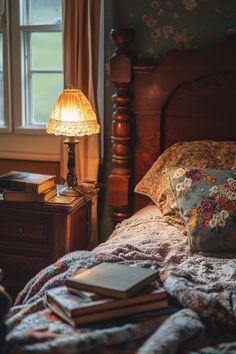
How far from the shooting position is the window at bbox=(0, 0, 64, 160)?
2982 mm

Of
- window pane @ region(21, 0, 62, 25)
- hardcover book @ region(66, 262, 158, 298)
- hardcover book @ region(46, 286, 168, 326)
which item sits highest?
window pane @ region(21, 0, 62, 25)

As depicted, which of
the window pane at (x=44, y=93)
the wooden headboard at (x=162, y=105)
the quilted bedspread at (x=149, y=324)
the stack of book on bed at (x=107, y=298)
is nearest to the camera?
the quilted bedspread at (x=149, y=324)

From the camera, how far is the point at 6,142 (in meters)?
3.11

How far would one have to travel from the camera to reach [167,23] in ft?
8.91

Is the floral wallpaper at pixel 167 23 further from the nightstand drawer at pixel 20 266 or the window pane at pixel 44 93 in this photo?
the nightstand drawer at pixel 20 266

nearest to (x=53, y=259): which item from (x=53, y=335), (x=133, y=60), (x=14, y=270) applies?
(x=14, y=270)

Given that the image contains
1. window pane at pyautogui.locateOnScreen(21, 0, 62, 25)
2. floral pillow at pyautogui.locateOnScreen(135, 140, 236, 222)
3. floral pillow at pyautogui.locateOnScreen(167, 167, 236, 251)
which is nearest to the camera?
floral pillow at pyautogui.locateOnScreen(167, 167, 236, 251)

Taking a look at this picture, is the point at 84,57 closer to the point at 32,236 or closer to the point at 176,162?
the point at 176,162

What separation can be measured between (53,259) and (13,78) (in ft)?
3.76

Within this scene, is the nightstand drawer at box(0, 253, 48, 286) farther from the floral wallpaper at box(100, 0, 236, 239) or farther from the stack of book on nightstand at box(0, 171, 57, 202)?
the floral wallpaper at box(100, 0, 236, 239)

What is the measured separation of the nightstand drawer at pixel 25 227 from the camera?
8.13 feet

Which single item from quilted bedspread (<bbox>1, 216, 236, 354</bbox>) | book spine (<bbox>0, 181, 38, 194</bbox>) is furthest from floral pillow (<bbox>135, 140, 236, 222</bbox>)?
quilted bedspread (<bbox>1, 216, 236, 354</bbox>)

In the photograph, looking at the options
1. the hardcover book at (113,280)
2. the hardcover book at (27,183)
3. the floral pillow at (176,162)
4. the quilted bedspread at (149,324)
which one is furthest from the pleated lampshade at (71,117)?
the hardcover book at (113,280)

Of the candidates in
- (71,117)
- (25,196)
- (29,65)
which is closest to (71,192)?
(25,196)
